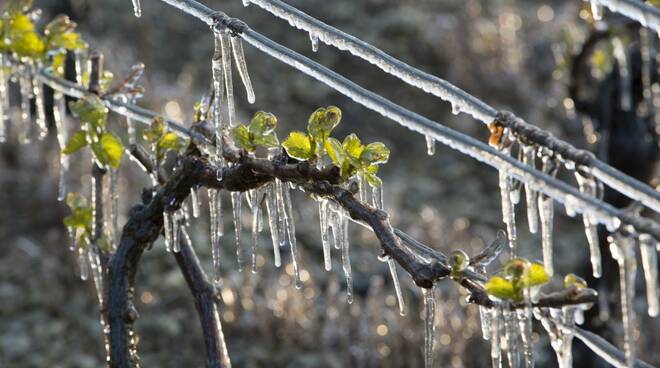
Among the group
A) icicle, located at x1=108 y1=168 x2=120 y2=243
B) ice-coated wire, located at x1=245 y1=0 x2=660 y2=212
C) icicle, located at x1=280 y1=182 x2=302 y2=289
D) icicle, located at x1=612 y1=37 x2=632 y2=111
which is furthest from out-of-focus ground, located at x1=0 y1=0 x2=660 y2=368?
ice-coated wire, located at x1=245 y1=0 x2=660 y2=212

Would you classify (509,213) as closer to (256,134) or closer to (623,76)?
(256,134)

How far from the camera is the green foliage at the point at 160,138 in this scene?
1721 millimetres

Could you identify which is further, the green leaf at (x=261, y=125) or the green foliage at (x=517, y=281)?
the green leaf at (x=261, y=125)

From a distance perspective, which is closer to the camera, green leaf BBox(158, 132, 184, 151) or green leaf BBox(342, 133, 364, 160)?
green leaf BBox(342, 133, 364, 160)

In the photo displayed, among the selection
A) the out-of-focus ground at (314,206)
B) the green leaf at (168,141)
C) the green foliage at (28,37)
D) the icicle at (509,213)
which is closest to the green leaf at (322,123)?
the icicle at (509,213)

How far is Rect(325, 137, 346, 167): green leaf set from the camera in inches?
55.1

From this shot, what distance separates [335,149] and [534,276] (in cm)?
37

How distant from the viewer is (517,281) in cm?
123

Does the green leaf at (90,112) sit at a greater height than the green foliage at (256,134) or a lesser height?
greater

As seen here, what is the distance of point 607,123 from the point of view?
12.7ft

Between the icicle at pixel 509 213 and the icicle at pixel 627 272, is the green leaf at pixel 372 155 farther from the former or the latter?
the icicle at pixel 627 272

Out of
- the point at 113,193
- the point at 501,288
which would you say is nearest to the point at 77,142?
the point at 113,193

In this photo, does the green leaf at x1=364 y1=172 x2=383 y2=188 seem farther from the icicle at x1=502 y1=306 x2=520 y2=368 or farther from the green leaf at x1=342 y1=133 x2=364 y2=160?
the icicle at x1=502 y1=306 x2=520 y2=368

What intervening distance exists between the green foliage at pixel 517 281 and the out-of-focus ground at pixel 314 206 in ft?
8.26
